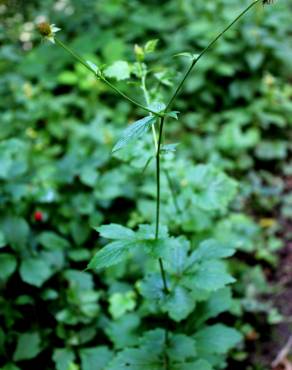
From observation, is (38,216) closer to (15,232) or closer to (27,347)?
(15,232)

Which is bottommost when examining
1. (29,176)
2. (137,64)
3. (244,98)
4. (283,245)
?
(283,245)

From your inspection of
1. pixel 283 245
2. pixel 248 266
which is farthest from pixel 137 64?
pixel 283 245

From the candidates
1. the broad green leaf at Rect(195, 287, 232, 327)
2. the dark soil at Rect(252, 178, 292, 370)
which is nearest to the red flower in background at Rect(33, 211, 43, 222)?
the broad green leaf at Rect(195, 287, 232, 327)

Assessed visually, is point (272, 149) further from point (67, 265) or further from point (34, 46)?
point (34, 46)

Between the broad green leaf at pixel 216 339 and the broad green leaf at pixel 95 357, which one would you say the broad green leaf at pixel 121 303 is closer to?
Result: the broad green leaf at pixel 95 357

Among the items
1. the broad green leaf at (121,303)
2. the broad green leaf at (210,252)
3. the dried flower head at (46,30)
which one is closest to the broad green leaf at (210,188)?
the broad green leaf at (210,252)

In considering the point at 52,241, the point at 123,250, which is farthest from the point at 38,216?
the point at 123,250

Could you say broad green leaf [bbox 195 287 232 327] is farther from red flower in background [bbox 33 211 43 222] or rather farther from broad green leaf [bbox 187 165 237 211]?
red flower in background [bbox 33 211 43 222]
